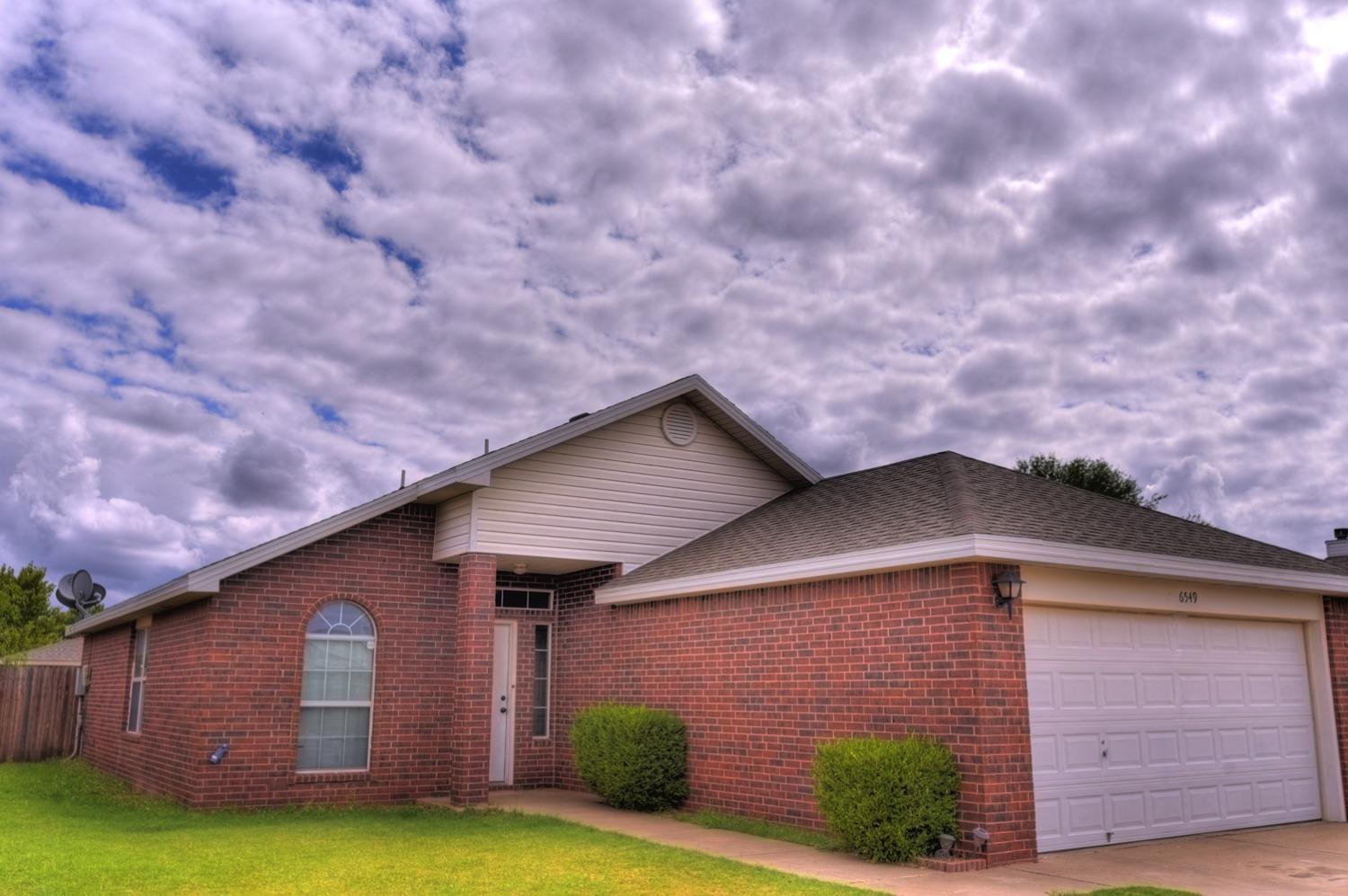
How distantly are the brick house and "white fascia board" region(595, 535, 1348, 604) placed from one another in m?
0.04

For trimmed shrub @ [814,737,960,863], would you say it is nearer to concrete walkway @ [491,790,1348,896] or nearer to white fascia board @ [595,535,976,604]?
concrete walkway @ [491,790,1348,896]

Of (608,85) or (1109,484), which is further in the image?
(1109,484)

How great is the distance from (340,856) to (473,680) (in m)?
4.30

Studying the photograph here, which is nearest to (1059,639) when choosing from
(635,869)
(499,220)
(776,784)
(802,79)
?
(776,784)

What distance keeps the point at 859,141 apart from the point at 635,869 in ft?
32.6

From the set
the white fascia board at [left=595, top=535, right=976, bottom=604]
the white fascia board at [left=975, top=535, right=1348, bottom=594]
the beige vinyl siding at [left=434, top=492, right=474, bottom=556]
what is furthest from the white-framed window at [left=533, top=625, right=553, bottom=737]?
the white fascia board at [left=975, top=535, right=1348, bottom=594]

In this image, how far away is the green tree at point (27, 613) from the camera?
142ft

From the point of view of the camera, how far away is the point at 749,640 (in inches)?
492

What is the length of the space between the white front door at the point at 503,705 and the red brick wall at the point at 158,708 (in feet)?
13.9

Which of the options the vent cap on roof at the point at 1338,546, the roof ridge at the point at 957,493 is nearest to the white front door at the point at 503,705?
the roof ridge at the point at 957,493

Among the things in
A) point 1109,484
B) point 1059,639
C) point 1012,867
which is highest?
point 1109,484

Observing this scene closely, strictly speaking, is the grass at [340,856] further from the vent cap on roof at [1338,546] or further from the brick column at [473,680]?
the vent cap on roof at [1338,546]

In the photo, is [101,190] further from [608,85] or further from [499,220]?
[608,85]

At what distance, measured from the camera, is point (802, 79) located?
1371 centimetres
